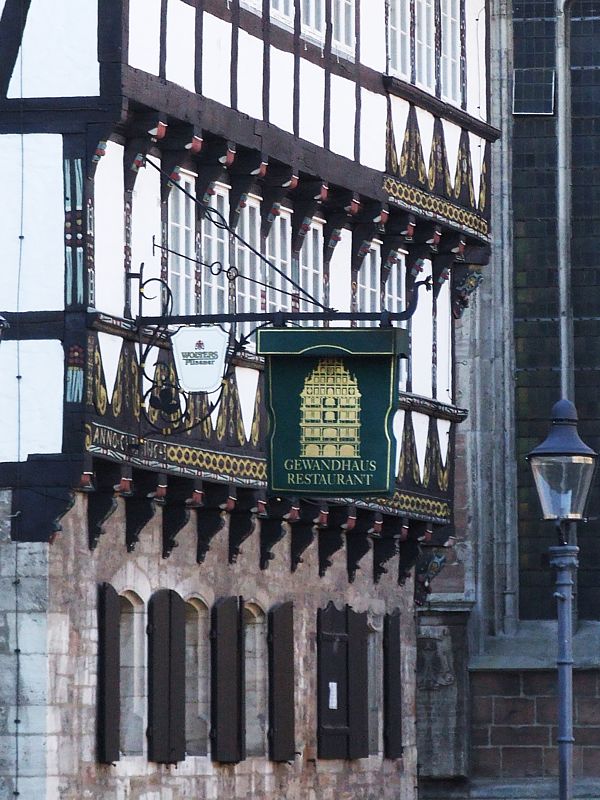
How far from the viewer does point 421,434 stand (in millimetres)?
38781

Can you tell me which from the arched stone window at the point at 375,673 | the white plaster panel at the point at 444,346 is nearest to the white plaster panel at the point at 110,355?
the arched stone window at the point at 375,673

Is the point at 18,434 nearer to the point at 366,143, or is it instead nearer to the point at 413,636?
the point at 366,143

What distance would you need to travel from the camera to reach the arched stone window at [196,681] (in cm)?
3422

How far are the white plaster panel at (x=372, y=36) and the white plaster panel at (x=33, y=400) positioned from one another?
7.95 meters

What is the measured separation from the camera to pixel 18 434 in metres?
30.2

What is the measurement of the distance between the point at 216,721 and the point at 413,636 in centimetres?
675

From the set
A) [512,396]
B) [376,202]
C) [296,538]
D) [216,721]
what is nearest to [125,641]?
[216,721]

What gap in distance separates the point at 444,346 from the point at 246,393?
6.69 metres

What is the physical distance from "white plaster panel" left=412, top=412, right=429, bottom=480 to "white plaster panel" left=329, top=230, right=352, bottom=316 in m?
1.73

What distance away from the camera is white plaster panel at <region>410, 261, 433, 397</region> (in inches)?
1542

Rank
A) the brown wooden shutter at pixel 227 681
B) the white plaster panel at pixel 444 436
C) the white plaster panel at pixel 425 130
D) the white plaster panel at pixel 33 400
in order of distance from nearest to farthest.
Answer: the white plaster panel at pixel 33 400 → the brown wooden shutter at pixel 227 681 → the white plaster panel at pixel 425 130 → the white plaster panel at pixel 444 436

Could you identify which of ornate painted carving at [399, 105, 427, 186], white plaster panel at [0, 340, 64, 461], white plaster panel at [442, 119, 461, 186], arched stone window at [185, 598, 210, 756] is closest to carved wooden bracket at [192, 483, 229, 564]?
arched stone window at [185, 598, 210, 756]

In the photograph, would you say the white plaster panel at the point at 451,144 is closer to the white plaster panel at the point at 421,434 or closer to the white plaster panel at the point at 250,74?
the white plaster panel at the point at 421,434

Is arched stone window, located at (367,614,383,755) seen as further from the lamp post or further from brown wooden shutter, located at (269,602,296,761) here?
the lamp post
